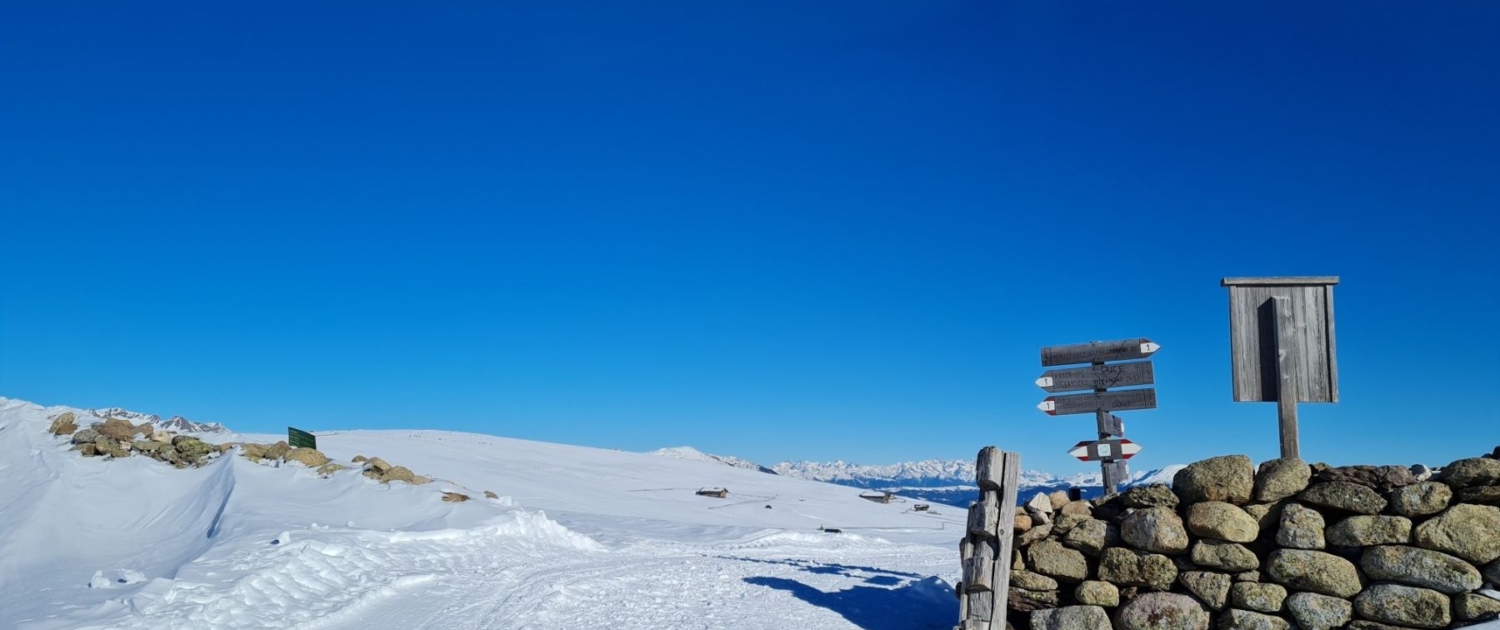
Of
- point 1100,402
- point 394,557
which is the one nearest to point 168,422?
point 394,557

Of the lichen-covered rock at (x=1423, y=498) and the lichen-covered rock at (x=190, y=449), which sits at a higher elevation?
the lichen-covered rock at (x=190, y=449)

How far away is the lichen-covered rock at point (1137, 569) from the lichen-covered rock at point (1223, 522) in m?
0.42

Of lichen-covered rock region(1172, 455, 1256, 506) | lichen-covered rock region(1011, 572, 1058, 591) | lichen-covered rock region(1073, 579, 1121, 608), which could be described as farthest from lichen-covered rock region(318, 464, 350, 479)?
lichen-covered rock region(1172, 455, 1256, 506)

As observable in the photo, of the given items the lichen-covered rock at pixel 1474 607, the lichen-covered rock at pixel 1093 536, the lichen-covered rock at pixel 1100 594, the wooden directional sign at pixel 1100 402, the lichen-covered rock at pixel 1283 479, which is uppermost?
the wooden directional sign at pixel 1100 402

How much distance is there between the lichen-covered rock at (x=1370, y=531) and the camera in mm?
7754

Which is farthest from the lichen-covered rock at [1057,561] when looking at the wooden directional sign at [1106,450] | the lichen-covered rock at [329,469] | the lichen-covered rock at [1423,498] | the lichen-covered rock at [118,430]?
the lichen-covered rock at [118,430]

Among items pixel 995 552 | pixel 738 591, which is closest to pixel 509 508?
pixel 738 591

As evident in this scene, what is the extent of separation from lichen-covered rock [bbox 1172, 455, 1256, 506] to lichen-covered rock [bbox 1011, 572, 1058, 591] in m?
1.45

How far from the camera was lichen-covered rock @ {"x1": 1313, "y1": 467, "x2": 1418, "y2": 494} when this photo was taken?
7902mm

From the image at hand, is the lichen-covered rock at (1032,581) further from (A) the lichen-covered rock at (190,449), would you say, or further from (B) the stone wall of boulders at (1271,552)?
(A) the lichen-covered rock at (190,449)

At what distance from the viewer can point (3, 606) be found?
410 inches

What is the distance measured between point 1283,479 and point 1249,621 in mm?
1253

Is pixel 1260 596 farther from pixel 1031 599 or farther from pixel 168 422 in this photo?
pixel 168 422

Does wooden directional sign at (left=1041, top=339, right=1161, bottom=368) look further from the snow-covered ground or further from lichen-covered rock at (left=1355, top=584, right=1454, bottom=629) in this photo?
lichen-covered rock at (left=1355, top=584, right=1454, bottom=629)
